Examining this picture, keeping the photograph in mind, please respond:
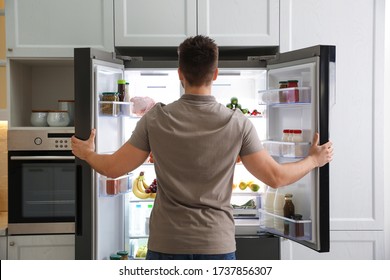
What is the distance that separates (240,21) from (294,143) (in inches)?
33.3

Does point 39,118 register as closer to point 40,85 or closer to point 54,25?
point 40,85

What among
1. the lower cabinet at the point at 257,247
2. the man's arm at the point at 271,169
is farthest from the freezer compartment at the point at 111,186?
the man's arm at the point at 271,169

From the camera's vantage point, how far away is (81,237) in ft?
8.20

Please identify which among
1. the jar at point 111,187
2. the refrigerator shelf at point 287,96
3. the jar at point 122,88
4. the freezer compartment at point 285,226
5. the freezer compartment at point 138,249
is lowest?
the freezer compartment at point 138,249

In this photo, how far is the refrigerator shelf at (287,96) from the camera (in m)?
2.54

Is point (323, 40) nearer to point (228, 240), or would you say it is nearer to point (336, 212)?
point (336, 212)

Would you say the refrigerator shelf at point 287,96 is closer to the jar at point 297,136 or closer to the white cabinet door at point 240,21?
the jar at point 297,136

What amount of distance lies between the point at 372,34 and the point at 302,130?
771mm

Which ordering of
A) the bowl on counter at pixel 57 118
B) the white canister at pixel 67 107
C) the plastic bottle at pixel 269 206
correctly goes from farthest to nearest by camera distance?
1. the white canister at pixel 67 107
2. the bowl on counter at pixel 57 118
3. the plastic bottle at pixel 269 206

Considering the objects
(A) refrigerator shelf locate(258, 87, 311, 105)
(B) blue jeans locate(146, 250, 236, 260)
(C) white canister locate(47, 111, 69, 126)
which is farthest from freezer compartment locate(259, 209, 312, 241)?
(C) white canister locate(47, 111, 69, 126)

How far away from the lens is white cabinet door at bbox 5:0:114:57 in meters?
3.01

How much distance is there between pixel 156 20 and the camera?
302 centimetres

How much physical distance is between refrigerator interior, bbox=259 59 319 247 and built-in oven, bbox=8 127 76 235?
1099 millimetres

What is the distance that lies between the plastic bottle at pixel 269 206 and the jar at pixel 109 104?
89cm
